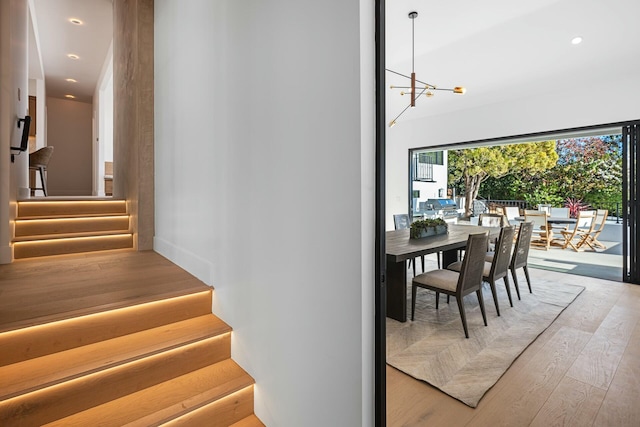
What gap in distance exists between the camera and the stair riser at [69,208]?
3.42m

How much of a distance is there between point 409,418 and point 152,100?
3695 mm

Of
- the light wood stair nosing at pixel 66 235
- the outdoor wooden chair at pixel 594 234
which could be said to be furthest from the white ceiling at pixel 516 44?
the light wood stair nosing at pixel 66 235

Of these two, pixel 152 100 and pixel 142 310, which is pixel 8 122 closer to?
pixel 152 100

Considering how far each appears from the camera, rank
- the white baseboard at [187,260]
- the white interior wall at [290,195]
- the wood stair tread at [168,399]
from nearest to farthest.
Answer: the white interior wall at [290,195], the wood stair tread at [168,399], the white baseboard at [187,260]

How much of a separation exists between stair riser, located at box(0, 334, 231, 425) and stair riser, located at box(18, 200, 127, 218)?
9.29 feet

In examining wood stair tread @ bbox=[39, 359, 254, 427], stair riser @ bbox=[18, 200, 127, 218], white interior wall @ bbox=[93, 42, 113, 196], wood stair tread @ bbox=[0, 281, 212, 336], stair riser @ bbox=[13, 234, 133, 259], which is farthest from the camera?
white interior wall @ bbox=[93, 42, 113, 196]

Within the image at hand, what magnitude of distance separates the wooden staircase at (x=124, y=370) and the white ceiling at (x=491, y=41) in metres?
3.51

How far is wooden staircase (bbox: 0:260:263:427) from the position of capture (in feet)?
4.71

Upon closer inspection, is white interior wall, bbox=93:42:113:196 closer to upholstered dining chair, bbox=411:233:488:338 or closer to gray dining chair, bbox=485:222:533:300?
upholstered dining chair, bbox=411:233:488:338

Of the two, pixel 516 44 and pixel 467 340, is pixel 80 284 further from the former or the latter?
pixel 516 44

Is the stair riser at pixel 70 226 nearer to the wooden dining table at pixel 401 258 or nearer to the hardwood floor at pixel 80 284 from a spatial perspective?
the hardwood floor at pixel 80 284

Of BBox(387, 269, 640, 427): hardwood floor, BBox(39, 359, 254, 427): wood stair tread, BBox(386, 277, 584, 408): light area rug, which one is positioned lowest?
BBox(387, 269, 640, 427): hardwood floor

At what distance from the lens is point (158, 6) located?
10.6 feet

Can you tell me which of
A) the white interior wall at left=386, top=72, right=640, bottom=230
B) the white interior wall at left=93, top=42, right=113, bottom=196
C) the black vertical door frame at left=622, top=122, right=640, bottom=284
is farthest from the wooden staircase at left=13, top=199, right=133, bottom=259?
the black vertical door frame at left=622, top=122, right=640, bottom=284
